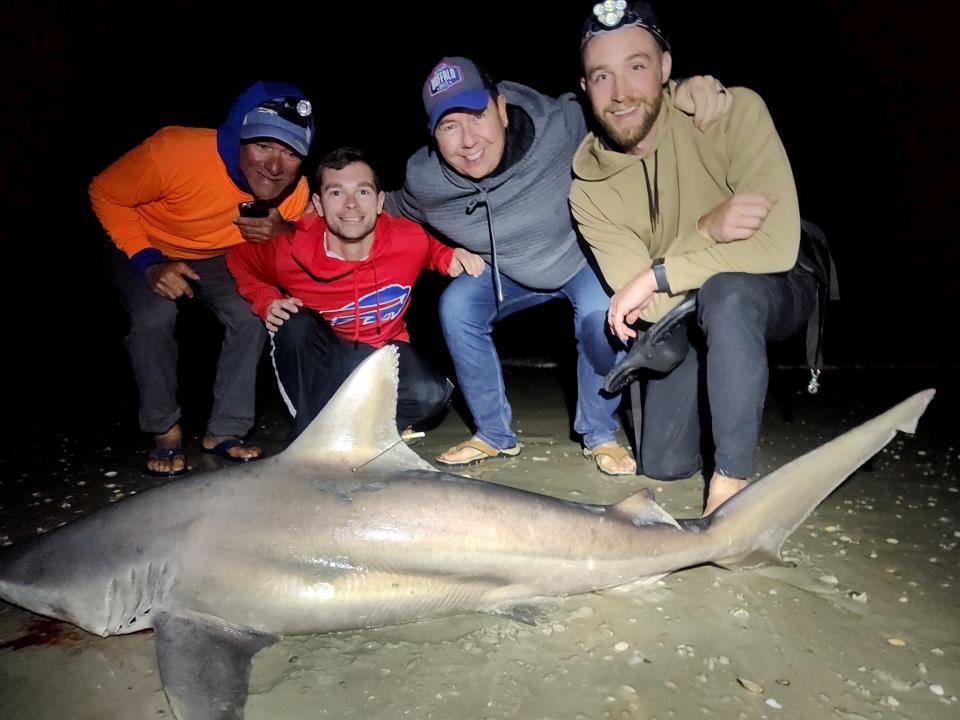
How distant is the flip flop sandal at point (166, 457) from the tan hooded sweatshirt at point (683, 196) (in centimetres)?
265

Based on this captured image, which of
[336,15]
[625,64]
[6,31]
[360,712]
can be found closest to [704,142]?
[625,64]

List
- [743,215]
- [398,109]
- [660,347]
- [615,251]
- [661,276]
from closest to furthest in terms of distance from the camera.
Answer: [743,215] → [661,276] → [660,347] → [615,251] → [398,109]

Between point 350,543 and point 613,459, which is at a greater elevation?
point 350,543

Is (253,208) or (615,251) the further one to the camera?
(253,208)

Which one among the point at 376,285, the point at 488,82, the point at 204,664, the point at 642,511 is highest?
the point at 488,82

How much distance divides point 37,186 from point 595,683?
18370 millimetres

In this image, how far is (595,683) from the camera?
163 centimetres

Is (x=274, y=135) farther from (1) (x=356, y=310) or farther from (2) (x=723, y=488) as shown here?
(2) (x=723, y=488)

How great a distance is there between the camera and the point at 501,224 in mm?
3301

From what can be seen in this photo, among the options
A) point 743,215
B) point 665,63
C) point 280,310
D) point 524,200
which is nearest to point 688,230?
point 743,215

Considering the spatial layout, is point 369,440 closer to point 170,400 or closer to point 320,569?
point 320,569

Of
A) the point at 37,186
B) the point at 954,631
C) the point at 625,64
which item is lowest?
the point at 954,631

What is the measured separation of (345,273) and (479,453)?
131 centimetres

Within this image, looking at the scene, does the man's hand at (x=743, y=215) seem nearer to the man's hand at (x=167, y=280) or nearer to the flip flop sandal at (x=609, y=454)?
the flip flop sandal at (x=609, y=454)
